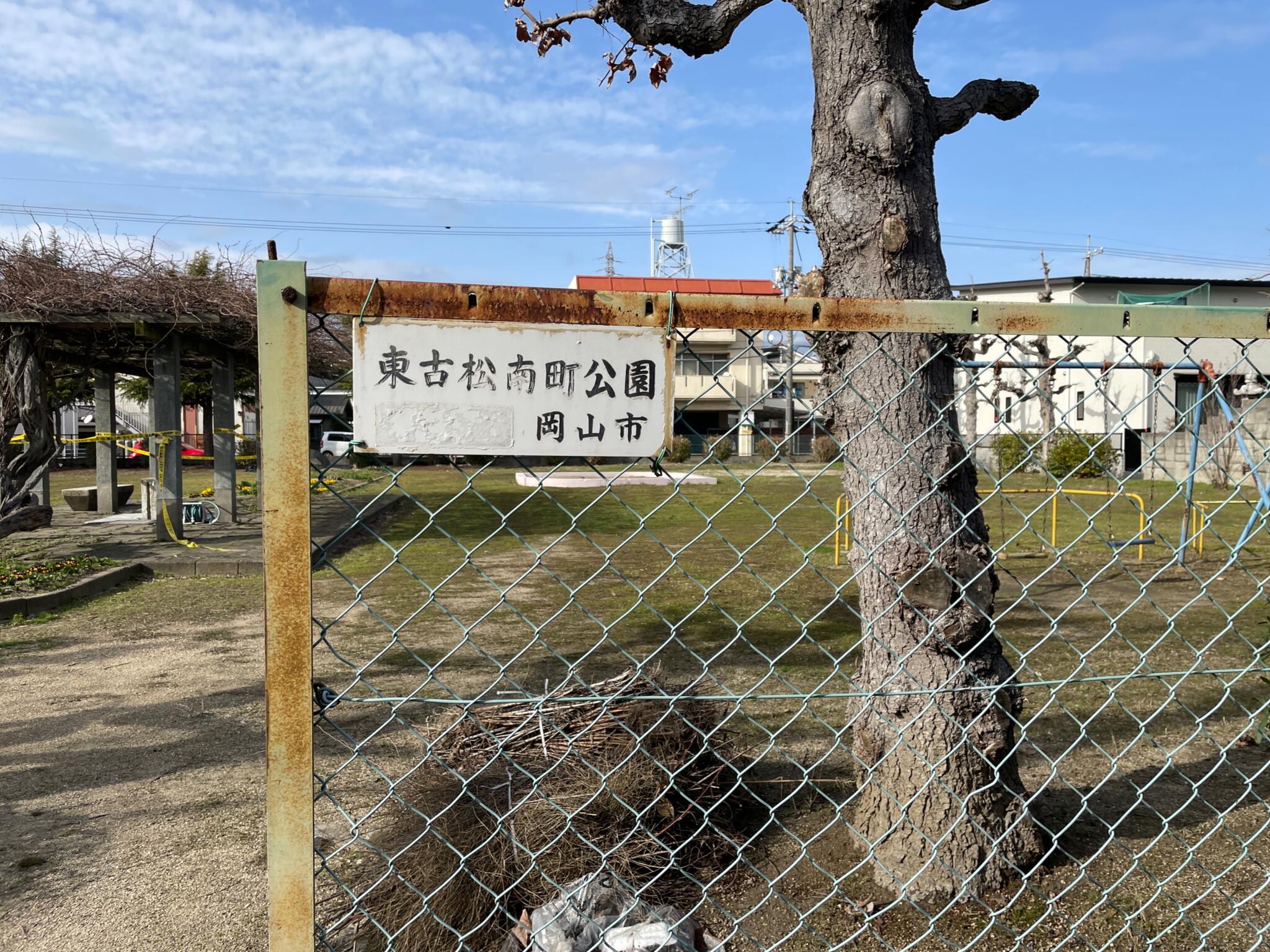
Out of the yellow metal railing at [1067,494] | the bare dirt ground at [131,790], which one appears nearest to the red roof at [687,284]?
the yellow metal railing at [1067,494]

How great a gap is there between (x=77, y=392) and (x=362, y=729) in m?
25.9

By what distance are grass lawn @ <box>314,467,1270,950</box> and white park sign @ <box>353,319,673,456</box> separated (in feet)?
0.39

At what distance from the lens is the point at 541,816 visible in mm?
2537

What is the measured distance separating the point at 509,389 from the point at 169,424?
1055 cm

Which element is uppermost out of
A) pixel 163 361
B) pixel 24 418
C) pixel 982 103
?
pixel 982 103

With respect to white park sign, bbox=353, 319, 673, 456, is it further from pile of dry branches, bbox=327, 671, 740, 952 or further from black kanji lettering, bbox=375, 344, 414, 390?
pile of dry branches, bbox=327, 671, 740, 952

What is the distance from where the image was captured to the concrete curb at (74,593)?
6.79 m

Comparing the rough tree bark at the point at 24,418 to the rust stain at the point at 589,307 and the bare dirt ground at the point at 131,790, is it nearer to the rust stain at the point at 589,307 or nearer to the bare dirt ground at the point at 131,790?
the bare dirt ground at the point at 131,790

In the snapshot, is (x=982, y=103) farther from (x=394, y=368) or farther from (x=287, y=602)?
(x=287, y=602)

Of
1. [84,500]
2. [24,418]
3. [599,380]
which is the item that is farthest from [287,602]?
[84,500]

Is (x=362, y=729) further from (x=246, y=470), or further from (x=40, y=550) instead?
(x=246, y=470)

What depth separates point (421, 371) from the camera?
1.43m

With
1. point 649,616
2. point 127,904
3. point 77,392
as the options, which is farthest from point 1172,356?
point 77,392

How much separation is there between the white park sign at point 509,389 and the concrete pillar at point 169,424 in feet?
32.6
